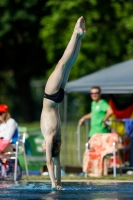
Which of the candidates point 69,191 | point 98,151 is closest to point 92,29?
point 98,151

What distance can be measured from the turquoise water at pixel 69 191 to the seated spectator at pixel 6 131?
4.50 feet

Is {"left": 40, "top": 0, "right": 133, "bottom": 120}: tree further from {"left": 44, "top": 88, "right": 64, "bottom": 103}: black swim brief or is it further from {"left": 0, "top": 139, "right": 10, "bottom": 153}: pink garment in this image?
{"left": 44, "top": 88, "right": 64, "bottom": 103}: black swim brief

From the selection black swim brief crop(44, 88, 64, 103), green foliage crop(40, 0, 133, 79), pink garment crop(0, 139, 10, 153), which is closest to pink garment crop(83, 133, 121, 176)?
pink garment crop(0, 139, 10, 153)

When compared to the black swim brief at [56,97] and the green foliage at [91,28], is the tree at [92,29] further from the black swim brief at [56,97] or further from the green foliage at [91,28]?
the black swim brief at [56,97]

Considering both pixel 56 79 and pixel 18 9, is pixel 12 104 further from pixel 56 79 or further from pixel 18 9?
pixel 56 79

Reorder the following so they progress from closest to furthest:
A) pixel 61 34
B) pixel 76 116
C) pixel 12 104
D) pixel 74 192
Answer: pixel 74 192, pixel 61 34, pixel 76 116, pixel 12 104

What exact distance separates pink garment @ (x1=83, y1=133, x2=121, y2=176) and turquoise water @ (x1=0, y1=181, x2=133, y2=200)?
2.77 meters

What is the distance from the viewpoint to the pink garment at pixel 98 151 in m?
16.7

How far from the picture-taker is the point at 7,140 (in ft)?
50.1

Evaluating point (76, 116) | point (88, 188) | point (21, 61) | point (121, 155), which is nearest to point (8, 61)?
point (21, 61)

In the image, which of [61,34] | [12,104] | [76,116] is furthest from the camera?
[12,104]

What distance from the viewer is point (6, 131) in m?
15.5

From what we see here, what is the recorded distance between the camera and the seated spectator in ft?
50.0

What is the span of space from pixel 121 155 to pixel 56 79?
612 cm
